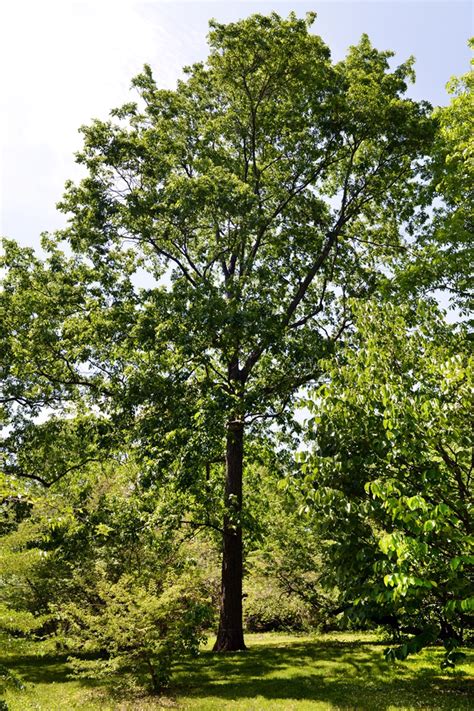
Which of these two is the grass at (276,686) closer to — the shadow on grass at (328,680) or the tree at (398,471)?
the shadow on grass at (328,680)

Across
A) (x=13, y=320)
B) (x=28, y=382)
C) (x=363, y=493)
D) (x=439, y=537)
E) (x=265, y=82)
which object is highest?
(x=265, y=82)

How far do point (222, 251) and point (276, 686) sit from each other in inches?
475

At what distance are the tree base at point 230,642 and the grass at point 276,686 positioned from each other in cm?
56

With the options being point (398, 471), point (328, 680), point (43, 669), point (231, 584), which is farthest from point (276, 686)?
point (43, 669)

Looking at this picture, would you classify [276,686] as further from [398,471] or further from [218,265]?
[218,265]

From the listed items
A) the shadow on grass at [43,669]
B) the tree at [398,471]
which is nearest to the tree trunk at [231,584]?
the shadow on grass at [43,669]

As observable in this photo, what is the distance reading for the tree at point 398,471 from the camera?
15.6 ft

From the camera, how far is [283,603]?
19266 millimetres

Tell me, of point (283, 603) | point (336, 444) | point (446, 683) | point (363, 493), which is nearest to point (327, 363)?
point (336, 444)

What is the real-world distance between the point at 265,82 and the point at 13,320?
1161 cm

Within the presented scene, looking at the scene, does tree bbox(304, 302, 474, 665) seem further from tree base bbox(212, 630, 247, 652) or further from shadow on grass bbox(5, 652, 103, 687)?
tree base bbox(212, 630, 247, 652)

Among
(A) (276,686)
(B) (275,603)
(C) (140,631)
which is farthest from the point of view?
(B) (275,603)

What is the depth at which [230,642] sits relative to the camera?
14.6 metres

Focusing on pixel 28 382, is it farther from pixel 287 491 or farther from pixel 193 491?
pixel 287 491
